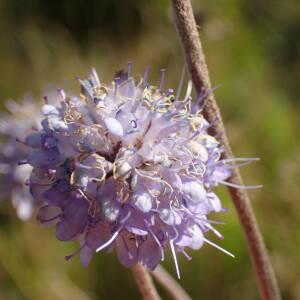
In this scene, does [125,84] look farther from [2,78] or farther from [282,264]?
[2,78]

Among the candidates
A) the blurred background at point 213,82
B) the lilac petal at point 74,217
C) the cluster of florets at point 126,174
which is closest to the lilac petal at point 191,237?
the cluster of florets at point 126,174

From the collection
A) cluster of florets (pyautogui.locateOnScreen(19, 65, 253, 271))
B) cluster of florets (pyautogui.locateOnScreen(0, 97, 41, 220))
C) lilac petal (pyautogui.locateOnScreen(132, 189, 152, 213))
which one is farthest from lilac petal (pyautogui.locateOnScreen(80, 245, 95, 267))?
cluster of florets (pyautogui.locateOnScreen(0, 97, 41, 220))

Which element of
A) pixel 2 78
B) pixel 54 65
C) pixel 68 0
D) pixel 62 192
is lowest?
pixel 62 192

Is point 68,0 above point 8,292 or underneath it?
above

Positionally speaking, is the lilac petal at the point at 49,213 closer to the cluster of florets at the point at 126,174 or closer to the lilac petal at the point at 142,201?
the cluster of florets at the point at 126,174

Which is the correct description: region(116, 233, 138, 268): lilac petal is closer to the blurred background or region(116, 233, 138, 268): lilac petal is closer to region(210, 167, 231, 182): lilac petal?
region(210, 167, 231, 182): lilac petal

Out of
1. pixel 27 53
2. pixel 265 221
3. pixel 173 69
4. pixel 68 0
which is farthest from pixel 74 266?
pixel 68 0
